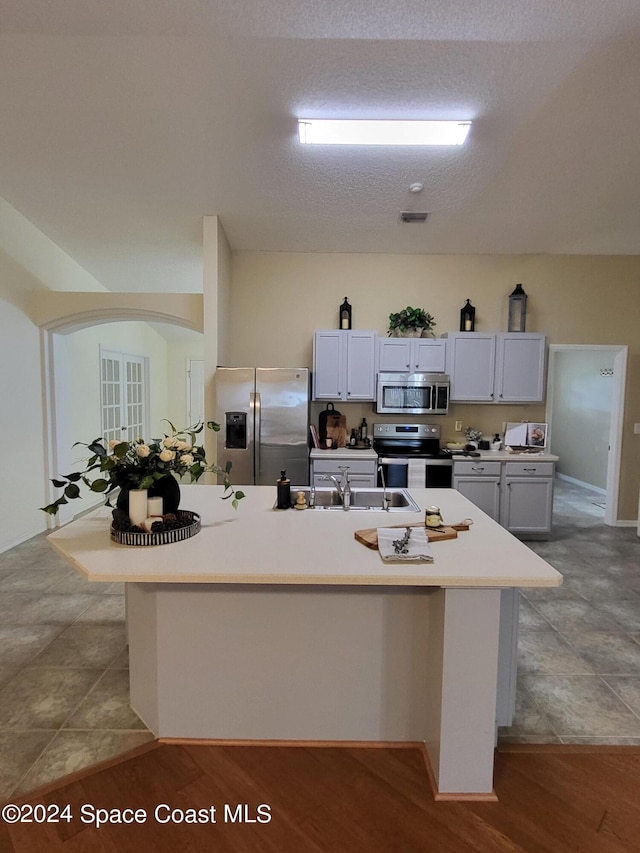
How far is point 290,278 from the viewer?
15.7ft

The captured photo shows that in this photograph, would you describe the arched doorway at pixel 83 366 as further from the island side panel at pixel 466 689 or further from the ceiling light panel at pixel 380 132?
the island side panel at pixel 466 689

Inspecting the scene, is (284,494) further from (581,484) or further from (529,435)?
(581,484)

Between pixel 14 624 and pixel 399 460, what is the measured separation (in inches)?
129

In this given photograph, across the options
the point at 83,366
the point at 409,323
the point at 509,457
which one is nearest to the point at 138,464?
the point at 409,323

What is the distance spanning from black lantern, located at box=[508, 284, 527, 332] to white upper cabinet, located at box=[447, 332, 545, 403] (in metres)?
0.15

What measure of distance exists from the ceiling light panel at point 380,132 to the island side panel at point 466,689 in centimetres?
263

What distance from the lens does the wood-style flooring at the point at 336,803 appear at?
56.4 inches

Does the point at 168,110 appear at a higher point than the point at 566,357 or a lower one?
higher

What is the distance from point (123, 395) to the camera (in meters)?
6.71

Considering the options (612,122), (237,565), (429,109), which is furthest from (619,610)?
(429,109)

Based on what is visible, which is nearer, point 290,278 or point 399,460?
point 399,460

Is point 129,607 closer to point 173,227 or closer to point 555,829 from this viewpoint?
point 555,829

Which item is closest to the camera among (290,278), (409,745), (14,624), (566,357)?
(409,745)

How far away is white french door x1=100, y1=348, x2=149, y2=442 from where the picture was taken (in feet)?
20.0
